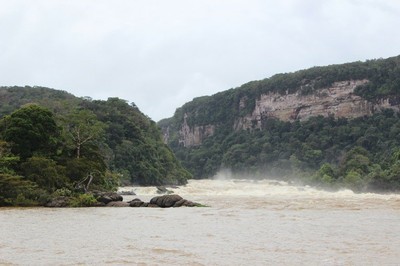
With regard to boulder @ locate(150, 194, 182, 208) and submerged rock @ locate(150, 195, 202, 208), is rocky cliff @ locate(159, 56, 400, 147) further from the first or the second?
boulder @ locate(150, 194, 182, 208)

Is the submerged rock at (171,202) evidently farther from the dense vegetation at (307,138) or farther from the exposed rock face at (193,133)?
the exposed rock face at (193,133)

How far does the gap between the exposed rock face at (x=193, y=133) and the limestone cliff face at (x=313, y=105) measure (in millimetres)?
2798

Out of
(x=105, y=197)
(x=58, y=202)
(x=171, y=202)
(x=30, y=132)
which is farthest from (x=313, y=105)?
(x=58, y=202)

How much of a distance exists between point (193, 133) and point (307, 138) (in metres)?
55.6

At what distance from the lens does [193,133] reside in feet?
531

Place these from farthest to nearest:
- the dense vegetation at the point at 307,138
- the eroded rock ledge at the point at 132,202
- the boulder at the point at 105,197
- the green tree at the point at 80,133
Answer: the dense vegetation at the point at 307,138 → the green tree at the point at 80,133 → the boulder at the point at 105,197 → the eroded rock ledge at the point at 132,202

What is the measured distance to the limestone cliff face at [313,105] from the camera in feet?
356

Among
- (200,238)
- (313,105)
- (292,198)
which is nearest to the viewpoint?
(200,238)

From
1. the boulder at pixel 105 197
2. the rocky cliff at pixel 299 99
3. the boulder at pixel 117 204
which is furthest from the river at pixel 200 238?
the rocky cliff at pixel 299 99

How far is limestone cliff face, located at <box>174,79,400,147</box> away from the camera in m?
108

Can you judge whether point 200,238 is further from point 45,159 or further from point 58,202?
point 45,159

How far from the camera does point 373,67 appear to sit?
10819 cm

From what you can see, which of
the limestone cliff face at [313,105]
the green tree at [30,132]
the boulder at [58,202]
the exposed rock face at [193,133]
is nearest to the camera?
the boulder at [58,202]

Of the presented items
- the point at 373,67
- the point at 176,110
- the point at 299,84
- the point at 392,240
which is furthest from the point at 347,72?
the point at 392,240
